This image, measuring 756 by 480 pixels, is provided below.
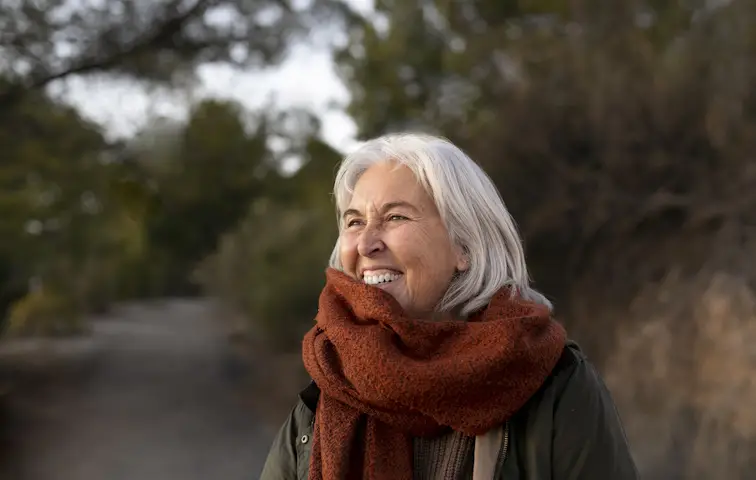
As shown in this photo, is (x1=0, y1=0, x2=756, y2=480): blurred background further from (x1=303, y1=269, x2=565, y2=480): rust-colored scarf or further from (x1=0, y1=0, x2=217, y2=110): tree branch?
(x1=303, y1=269, x2=565, y2=480): rust-colored scarf

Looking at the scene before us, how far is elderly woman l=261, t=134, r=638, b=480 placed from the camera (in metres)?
1.28

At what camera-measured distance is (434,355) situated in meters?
1.35

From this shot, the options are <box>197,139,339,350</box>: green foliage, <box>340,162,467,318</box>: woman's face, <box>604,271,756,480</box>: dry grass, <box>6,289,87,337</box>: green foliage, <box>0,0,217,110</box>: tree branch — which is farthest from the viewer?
<box>197,139,339,350</box>: green foliage

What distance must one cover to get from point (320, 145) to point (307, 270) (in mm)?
1232

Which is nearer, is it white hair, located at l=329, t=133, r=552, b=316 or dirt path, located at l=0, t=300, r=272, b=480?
white hair, located at l=329, t=133, r=552, b=316

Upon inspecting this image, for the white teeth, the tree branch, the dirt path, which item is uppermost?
the tree branch

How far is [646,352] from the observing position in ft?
18.8

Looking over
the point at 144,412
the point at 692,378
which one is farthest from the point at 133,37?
the point at 692,378

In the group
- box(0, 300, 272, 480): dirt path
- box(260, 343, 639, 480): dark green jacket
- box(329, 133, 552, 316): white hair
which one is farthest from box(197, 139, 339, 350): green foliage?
box(260, 343, 639, 480): dark green jacket

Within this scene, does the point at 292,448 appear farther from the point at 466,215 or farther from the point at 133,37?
the point at 133,37

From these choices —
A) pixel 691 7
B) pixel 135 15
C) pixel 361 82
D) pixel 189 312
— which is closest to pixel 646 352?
pixel 691 7

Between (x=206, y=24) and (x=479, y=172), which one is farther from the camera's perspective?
(x=206, y=24)

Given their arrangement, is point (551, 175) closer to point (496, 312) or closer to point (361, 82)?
point (361, 82)

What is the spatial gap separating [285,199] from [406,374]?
5827mm
